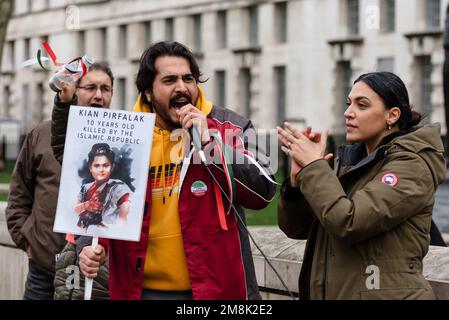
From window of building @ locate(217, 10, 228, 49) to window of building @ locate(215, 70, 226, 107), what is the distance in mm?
1064

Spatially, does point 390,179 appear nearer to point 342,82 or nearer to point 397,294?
point 397,294

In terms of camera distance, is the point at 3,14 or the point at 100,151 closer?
the point at 100,151

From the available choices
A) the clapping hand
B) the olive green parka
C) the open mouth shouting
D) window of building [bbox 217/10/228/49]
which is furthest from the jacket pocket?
window of building [bbox 217/10/228/49]

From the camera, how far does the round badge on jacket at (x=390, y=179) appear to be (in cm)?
471

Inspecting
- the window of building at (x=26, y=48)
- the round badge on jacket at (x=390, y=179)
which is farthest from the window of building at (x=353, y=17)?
the round badge on jacket at (x=390, y=179)

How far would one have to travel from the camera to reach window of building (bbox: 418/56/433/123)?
134ft

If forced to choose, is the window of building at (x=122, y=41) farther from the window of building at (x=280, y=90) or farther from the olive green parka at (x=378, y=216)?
the olive green parka at (x=378, y=216)

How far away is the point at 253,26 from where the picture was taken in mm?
49438

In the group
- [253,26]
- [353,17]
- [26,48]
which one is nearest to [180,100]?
[353,17]

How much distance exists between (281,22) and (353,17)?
4.72m

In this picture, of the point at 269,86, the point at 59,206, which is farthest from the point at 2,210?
the point at 269,86

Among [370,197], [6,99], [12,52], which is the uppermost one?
[12,52]

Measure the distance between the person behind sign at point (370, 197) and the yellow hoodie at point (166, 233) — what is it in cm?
44

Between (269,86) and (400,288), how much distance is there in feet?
143
